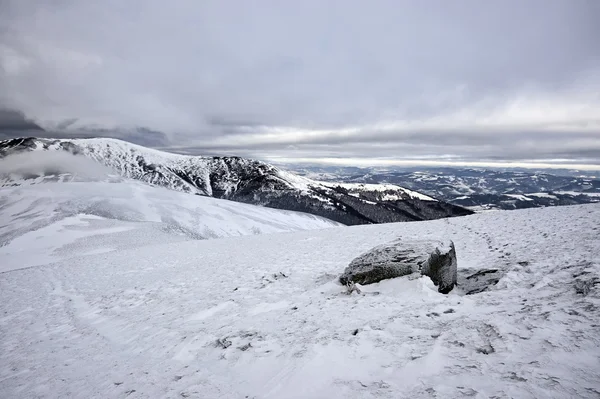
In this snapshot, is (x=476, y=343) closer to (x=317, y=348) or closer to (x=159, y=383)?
(x=317, y=348)

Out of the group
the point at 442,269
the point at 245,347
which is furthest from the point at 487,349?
the point at 245,347

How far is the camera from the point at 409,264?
351 inches

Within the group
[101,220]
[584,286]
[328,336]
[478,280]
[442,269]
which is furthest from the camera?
[101,220]

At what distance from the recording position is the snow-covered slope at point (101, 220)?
4185 cm

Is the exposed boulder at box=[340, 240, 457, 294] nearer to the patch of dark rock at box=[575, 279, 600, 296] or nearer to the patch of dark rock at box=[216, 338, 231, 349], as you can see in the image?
the patch of dark rock at box=[575, 279, 600, 296]

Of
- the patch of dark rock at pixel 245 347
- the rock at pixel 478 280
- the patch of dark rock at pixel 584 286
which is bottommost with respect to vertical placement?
the patch of dark rock at pixel 245 347

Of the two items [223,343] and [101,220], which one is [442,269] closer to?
[223,343]

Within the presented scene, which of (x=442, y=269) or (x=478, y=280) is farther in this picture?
(x=478, y=280)

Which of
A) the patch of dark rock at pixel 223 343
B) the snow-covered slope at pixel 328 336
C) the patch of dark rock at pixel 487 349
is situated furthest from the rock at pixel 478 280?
the patch of dark rock at pixel 223 343

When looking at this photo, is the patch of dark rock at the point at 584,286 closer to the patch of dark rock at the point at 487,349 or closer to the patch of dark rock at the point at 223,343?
the patch of dark rock at the point at 487,349

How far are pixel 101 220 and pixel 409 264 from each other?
207ft

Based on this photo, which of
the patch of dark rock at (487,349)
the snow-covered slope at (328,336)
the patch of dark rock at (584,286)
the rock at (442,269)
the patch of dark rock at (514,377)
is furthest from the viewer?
the rock at (442,269)

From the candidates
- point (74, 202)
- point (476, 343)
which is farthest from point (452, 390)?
point (74, 202)

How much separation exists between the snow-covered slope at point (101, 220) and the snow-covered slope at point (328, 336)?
3474 centimetres
